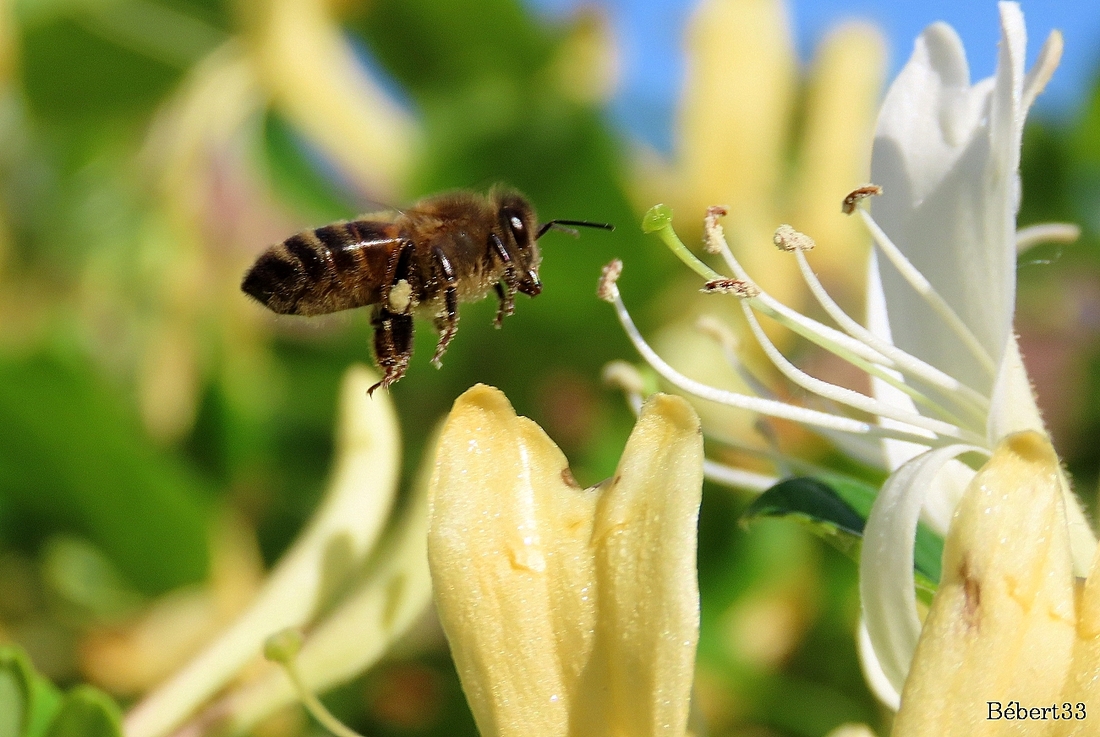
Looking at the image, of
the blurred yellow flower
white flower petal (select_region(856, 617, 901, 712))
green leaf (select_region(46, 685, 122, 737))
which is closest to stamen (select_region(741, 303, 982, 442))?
white flower petal (select_region(856, 617, 901, 712))

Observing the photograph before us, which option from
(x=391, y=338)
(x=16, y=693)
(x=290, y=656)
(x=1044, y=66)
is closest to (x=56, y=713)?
(x=16, y=693)

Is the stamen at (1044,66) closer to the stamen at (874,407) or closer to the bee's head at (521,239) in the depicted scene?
the stamen at (874,407)

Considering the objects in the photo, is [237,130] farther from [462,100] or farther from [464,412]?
[464,412]

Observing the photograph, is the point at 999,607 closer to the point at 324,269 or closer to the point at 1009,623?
the point at 1009,623

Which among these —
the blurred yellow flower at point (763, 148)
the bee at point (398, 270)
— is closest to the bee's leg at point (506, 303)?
the bee at point (398, 270)

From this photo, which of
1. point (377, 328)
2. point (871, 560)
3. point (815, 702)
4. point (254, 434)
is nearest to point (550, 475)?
point (871, 560)
